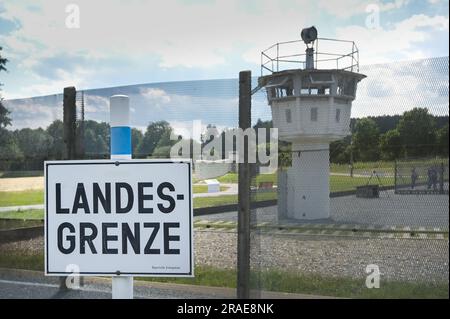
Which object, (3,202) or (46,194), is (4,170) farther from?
(46,194)

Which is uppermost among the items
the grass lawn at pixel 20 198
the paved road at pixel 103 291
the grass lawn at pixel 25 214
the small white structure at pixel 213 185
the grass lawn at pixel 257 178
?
the grass lawn at pixel 257 178

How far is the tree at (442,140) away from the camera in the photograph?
4719 mm

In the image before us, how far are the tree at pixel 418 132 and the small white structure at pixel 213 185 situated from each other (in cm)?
257

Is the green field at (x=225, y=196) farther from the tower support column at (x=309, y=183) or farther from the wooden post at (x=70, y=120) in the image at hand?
the wooden post at (x=70, y=120)

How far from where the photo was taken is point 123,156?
223cm

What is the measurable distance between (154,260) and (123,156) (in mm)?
569

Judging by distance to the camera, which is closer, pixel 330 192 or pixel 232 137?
pixel 232 137

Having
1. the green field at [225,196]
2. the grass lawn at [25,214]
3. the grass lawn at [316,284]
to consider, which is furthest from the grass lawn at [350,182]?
the grass lawn at [25,214]

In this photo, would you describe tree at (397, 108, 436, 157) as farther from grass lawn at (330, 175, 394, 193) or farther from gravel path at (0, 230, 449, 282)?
gravel path at (0, 230, 449, 282)

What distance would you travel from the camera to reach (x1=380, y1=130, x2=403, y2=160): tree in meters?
5.11

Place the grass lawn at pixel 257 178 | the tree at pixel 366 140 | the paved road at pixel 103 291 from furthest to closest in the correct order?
the grass lawn at pixel 257 178 < the tree at pixel 366 140 < the paved road at pixel 103 291
